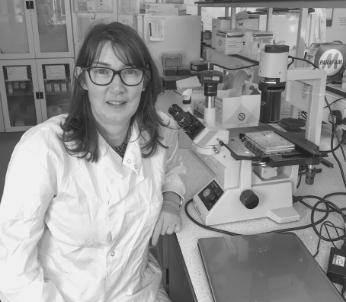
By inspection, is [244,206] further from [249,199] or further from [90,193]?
[90,193]

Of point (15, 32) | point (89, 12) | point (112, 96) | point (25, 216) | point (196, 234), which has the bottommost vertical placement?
point (196, 234)

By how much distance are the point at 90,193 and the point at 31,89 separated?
11.9 feet

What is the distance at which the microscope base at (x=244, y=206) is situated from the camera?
1.12m

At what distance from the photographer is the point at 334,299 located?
809mm

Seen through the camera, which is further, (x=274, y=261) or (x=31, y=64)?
(x=31, y=64)

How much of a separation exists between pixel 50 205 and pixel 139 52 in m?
0.46

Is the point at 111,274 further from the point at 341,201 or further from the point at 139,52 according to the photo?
the point at 341,201

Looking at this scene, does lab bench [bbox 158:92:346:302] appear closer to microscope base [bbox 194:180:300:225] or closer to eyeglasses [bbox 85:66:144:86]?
microscope base [bbox 194:180:300:225]

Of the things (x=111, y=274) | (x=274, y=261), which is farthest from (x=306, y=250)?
(x=111, y=274)

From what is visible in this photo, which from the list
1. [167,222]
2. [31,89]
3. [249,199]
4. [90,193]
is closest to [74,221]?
[90,193]

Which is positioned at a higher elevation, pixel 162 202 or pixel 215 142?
pixel 215 142

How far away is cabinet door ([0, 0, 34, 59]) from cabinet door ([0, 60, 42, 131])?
0.34 ft

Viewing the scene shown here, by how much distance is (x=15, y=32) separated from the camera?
3998mm

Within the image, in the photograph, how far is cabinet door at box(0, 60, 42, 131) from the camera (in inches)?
158
